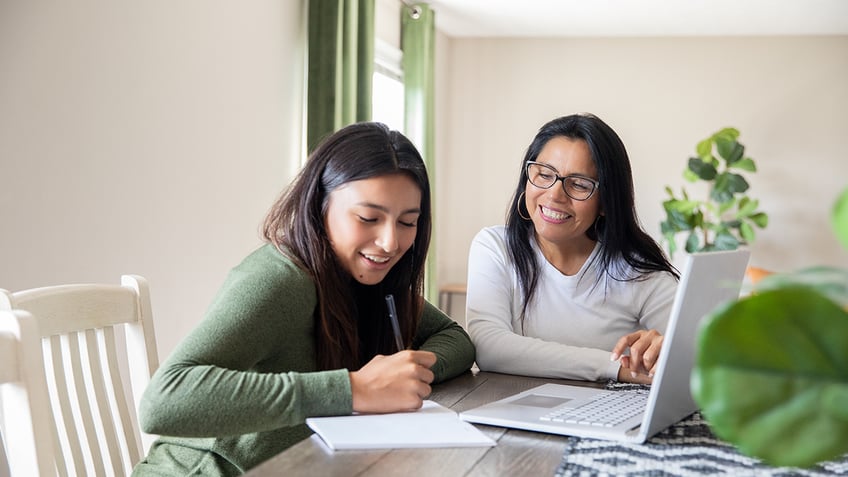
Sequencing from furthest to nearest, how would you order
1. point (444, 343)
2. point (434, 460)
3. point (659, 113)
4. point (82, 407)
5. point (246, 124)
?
point (659, 113)
point (246, 124)
point (444, 343)
point (82, 407)
point (434, 460)

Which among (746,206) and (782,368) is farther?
(746,206)

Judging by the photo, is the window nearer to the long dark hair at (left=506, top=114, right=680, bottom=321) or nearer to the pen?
the long dark hair at (left=506, top=114, right=680, bottom=321)

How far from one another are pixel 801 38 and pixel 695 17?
105 centimetres

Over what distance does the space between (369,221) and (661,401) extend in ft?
1.87

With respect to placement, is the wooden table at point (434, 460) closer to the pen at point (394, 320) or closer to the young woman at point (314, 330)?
the young woman at point (314, 330)

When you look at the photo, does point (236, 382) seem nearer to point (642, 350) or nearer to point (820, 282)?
point (642, 350)

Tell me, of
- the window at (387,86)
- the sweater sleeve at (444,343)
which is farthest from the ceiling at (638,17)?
the sweater sleeve at (444,343)

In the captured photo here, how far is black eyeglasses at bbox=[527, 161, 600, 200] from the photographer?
76.6 inches

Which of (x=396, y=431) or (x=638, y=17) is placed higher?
(x=638, y=17)

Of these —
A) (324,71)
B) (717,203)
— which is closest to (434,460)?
(324,71)

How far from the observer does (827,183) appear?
6.36 m

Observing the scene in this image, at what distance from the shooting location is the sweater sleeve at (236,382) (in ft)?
3.67

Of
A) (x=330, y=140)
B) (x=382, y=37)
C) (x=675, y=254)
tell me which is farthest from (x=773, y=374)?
(x=675, y=254)

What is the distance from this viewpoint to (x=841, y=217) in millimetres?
395
